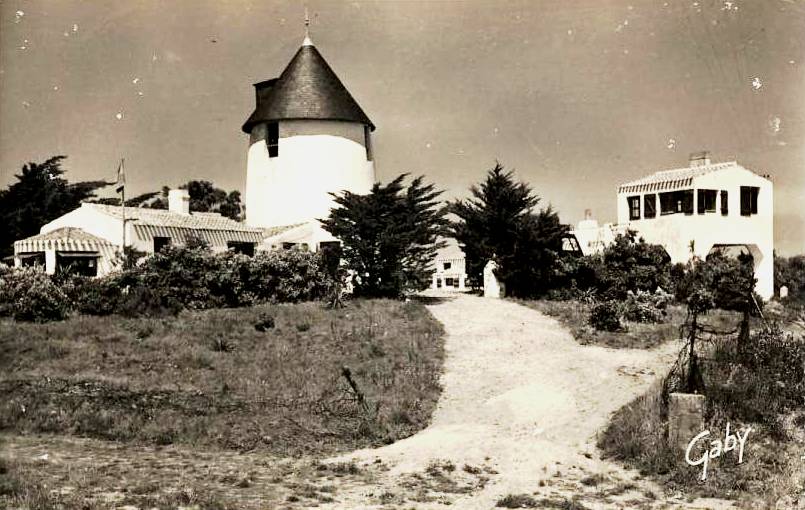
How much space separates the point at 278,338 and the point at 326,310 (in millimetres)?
3109

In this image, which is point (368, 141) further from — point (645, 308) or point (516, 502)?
point (516, 502)

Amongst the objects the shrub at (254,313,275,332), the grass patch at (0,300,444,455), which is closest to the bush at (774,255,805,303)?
the grass patch at (0,300,444,455)

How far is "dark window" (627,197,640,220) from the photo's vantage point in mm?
30562

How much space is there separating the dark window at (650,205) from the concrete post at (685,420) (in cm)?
2117

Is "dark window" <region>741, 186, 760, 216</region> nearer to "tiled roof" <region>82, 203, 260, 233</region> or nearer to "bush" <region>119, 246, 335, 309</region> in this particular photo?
"bush" <region>119, 246, 335, 309</region>

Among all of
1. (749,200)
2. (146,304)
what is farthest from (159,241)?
(749,200)

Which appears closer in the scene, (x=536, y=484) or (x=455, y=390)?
(x=536, y=484)

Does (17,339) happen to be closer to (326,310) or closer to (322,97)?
(326,310)

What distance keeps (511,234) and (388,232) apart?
203 inches

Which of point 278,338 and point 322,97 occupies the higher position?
point 322,97

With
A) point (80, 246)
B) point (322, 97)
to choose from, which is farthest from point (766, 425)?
point (322, 97)

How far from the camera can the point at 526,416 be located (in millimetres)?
12344

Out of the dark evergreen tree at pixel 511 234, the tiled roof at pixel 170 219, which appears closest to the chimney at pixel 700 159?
the dark evergreen tree at pixel 511 234

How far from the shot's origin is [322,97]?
29734 mm
